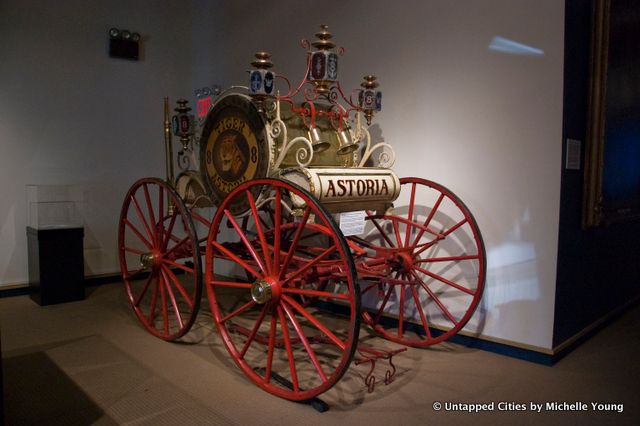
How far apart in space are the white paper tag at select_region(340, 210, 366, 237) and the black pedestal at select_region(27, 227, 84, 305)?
109 inches

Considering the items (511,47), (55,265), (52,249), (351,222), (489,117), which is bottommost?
(55,265)

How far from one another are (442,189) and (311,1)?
7.24ft

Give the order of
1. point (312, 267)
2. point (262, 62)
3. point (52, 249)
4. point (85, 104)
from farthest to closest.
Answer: point (85, 104) → point (52, 249) → point (262, 62) → point (312, 267)

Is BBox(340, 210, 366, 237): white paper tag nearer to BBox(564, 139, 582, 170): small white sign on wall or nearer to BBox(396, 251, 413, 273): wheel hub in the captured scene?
BBox(396, 251, 413, 273): wheel hub

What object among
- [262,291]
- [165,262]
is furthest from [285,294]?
[165,262]

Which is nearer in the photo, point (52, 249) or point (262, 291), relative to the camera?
point (262, 291)

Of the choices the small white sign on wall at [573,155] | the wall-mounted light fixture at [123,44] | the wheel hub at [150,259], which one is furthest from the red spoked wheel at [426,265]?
the wall-mounted light fixture at [123,44]

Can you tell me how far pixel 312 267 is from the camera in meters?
A: 2.72

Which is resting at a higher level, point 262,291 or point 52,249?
point 262,291

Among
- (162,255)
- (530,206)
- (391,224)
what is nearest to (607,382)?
(530,206)

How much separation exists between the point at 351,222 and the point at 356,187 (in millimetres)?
229

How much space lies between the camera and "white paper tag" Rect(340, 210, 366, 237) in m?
3.03

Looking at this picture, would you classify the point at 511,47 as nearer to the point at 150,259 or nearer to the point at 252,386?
the point at 252,386

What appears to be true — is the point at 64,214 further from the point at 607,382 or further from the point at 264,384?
the point at 607,382
